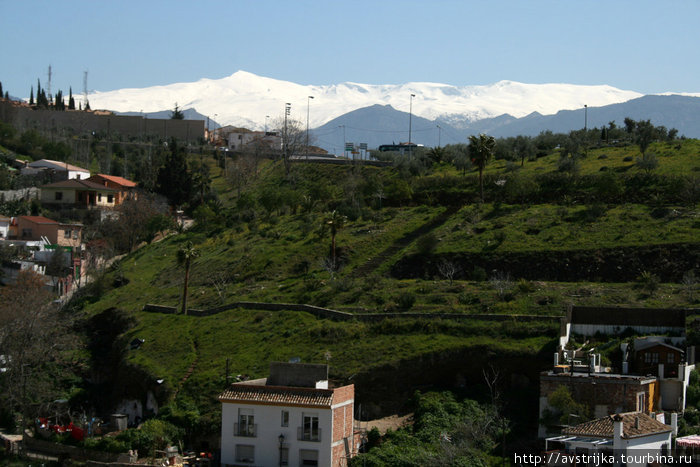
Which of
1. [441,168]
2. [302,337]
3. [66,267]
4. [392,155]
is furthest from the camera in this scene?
[392,155]

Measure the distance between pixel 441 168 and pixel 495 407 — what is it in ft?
183

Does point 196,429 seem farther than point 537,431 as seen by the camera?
Yes

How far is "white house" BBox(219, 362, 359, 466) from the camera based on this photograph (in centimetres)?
4219

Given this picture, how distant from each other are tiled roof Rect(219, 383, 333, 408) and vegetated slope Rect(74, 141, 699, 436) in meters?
4.99

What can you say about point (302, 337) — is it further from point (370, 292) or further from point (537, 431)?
point (537, 431)

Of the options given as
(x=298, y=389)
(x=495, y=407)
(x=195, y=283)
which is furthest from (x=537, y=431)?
(x=195, y=283)

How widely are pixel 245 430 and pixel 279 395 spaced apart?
7.15ft

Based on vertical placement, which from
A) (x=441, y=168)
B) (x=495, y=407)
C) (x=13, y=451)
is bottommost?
(x=13, y=451)

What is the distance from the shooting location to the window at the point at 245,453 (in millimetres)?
42906

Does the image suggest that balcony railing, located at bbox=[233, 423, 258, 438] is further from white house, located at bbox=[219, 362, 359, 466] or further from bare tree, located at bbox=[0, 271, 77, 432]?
bare tree, located at bbox=[0, 271, 77, 432]

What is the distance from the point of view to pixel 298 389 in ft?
141

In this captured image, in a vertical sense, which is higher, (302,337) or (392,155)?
(392,155)

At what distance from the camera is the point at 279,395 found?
43.0 meters

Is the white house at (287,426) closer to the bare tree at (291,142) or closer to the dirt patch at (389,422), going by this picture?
the dirt patch at (389,422)
